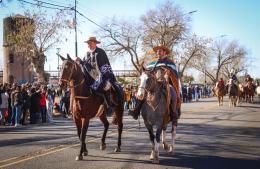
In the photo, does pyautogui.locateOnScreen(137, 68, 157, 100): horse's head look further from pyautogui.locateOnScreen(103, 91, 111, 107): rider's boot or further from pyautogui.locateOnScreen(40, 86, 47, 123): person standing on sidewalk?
pyautogui.locateOnScreen(40, 86, 47, 123): person standing on sidewalk

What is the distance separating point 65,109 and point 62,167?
Result: 1631 cm

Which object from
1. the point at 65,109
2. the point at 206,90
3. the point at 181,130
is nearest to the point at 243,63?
the point at 206,90

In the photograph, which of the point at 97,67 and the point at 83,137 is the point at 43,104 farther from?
the point at 83,137

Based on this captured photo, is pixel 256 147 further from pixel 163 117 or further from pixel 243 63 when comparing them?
pixel 243 63

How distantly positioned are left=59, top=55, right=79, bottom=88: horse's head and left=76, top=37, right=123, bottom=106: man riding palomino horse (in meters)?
0.31

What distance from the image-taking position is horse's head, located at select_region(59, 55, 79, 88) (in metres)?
9.23

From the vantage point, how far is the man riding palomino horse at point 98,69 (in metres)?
9.77

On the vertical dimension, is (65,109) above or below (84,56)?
below

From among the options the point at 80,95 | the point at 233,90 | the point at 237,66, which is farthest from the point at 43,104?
the point at 237,66

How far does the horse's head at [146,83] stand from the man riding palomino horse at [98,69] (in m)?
1.30

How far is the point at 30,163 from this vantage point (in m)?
8.55

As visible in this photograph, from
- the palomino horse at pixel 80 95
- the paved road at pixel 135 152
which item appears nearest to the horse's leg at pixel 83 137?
A: the palomino horse at pixel 80 95

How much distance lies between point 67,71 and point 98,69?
0.94 metres

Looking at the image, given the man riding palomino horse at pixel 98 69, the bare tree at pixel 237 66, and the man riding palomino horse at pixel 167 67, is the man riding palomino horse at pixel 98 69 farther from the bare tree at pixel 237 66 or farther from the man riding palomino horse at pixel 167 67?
the bare tree at pixel 237 66
